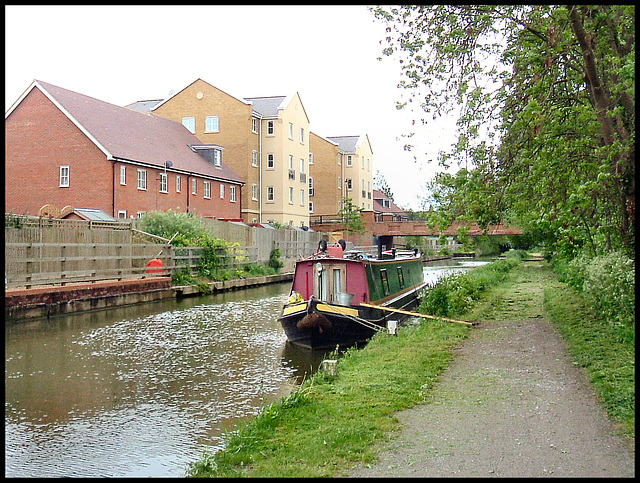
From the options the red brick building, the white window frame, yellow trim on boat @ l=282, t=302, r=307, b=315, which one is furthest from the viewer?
the white window frame

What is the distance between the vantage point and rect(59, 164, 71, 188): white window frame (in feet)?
107

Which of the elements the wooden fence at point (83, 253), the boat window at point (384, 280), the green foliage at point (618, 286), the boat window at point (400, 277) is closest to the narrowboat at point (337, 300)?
the boat window at point (384, 280)

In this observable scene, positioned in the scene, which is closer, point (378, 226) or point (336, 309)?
point (336, 309)

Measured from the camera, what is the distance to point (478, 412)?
23.5 ft

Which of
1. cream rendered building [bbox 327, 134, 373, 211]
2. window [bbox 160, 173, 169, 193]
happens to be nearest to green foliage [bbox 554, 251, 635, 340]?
window [bbox 160, 173, 169, 193]

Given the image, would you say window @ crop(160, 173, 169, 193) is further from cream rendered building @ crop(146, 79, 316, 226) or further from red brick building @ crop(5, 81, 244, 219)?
cream rendered building @ crop(146, 79, 316, 226)

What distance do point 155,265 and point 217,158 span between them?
1815 centimetres

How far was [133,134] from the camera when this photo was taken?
36062mm

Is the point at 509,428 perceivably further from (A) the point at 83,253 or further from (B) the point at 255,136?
(B) the point at 255,136

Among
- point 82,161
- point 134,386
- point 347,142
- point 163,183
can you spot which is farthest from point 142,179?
point 347,142

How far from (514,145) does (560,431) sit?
620 cm

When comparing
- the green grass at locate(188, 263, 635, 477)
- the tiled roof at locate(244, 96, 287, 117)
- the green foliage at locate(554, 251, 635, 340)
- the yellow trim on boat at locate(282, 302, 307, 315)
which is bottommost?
the green grass at locate(188, 263, 635, 477)

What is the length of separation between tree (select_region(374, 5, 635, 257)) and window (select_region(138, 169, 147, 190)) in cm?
2355

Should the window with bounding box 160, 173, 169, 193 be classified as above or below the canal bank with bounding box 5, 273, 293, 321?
above
